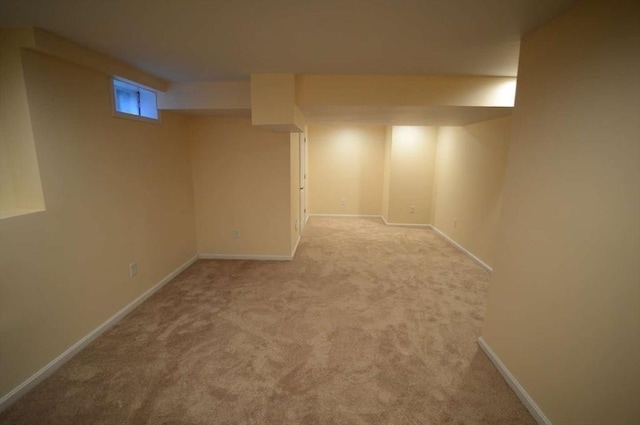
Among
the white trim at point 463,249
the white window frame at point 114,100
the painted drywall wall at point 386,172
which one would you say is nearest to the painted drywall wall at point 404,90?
the white window frame at point 114,100

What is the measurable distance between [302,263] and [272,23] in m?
3.01

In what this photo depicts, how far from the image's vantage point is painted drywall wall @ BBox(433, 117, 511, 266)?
362cm

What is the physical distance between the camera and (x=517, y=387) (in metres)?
1.81

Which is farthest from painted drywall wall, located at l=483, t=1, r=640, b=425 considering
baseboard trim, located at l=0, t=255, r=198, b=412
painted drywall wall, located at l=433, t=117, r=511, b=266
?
baseboard trim, located at l=0, t=255, r=198, b=412

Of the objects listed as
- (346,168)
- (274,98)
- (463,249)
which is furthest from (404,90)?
(346,168)

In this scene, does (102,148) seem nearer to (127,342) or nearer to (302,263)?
(127,342)

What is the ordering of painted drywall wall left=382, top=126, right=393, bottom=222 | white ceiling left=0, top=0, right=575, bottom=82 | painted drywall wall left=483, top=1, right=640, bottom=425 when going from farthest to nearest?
painted drywall wall left=382, top=126, right=393, bottom=222 < white ceiling left=0, top=0, right=575, bottom=82 < painted drywall wall left=483, top=1, right=640, bottom=425

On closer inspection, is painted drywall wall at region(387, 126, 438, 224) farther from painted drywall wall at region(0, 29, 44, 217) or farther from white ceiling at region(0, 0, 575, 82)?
painted drywall wall at region(0, 29, 44, 217)

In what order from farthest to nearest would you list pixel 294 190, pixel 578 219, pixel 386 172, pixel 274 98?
pixel 386 172 → pixel 294 190 → pixel 274 98 → pixel 578 219

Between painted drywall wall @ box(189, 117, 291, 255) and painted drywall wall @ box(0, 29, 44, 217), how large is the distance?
204cm

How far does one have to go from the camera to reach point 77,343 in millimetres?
2172

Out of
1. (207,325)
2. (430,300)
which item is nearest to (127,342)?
(207,325)

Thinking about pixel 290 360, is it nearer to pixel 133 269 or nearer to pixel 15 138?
pixel 133 269

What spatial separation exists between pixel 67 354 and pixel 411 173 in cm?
586
